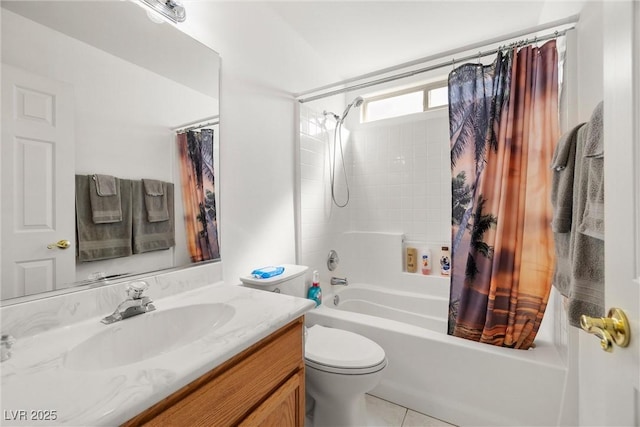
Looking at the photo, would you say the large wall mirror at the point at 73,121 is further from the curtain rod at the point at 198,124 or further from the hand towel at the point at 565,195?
the hand towel at the point at 565,195

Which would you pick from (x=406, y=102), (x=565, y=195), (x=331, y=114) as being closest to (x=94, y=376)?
(x=565, y=195)

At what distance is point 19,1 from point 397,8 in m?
1.81

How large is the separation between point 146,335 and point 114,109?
793 millimetres

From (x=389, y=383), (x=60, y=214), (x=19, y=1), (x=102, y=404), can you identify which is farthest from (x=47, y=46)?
(x=389, y=383)

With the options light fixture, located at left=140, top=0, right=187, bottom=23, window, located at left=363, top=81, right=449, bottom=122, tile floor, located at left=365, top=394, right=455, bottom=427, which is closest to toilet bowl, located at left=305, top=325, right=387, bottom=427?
tile floor, located at left=365, top=394, right=455, bottom=427

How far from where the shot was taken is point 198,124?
1.25 m

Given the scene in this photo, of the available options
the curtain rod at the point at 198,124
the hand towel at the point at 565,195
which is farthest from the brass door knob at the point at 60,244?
the hand towel at the point at 565,195

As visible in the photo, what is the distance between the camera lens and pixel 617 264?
526 mm

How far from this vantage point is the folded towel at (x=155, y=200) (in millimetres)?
1062

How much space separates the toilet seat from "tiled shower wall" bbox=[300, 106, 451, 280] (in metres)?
0.68

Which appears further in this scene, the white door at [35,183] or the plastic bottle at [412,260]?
the plastic bottle at [412,260]

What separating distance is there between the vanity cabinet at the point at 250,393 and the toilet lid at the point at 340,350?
1.07 ft

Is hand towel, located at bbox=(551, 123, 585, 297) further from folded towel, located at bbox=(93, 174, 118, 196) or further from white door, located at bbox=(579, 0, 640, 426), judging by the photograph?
folded towel, located at bbox=(93, 174, 118, 196)

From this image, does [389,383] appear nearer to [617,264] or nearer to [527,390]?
[527,390]
